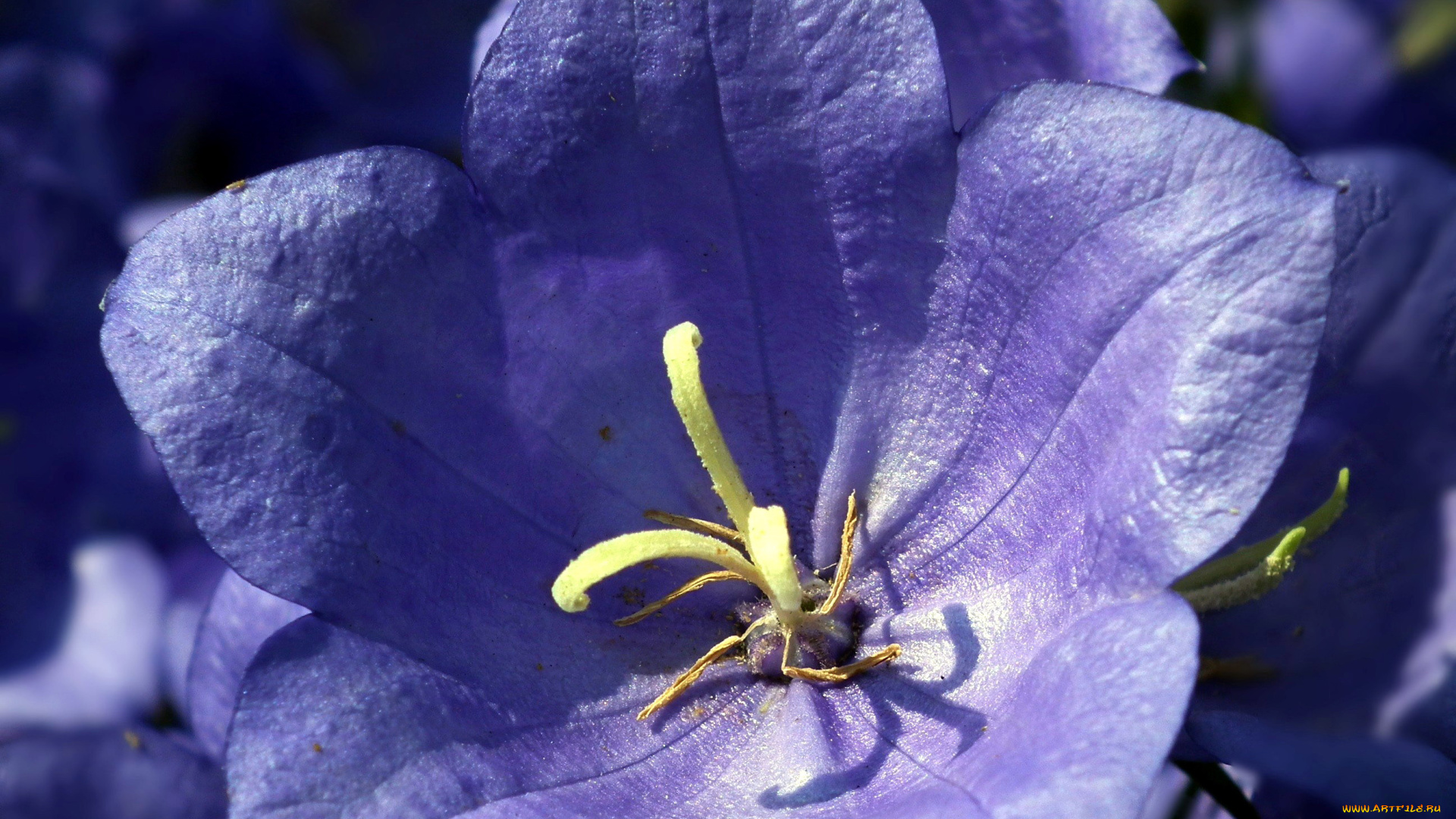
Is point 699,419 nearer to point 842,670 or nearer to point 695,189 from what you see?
point 695,189

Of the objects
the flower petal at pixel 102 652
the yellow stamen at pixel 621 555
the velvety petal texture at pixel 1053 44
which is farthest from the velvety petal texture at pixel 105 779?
the velvety petal texture at pixel 1053 44

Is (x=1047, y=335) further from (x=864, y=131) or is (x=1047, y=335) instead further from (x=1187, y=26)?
(x=1187, y=26)

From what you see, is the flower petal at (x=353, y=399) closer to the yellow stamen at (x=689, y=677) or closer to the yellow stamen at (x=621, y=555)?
the yellow stamen at (x=689, y=677)

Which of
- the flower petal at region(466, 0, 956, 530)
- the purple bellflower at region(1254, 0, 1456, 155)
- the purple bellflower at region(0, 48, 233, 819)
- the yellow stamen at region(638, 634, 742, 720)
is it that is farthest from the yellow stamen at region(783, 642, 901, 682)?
the purple bellflower at region(1254, 0, 1456, 155)

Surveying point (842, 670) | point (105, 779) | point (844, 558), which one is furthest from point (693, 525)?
point (105, 779)

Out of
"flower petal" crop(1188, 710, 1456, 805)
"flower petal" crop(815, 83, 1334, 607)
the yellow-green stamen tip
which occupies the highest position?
"flower petal" crop(815, 83, 1334, 607)

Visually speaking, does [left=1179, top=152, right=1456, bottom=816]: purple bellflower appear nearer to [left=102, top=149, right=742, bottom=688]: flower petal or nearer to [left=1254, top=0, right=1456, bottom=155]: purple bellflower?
[left=102, top=149, right=742, bottom=688]: flower petal

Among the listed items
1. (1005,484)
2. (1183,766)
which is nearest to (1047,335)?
(1005,484)

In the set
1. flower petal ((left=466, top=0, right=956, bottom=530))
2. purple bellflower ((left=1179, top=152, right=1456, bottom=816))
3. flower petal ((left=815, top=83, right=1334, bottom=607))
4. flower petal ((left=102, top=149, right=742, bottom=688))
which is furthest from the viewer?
purple bellflower ((left=1179, top=152, right=1456, bottom=816))
